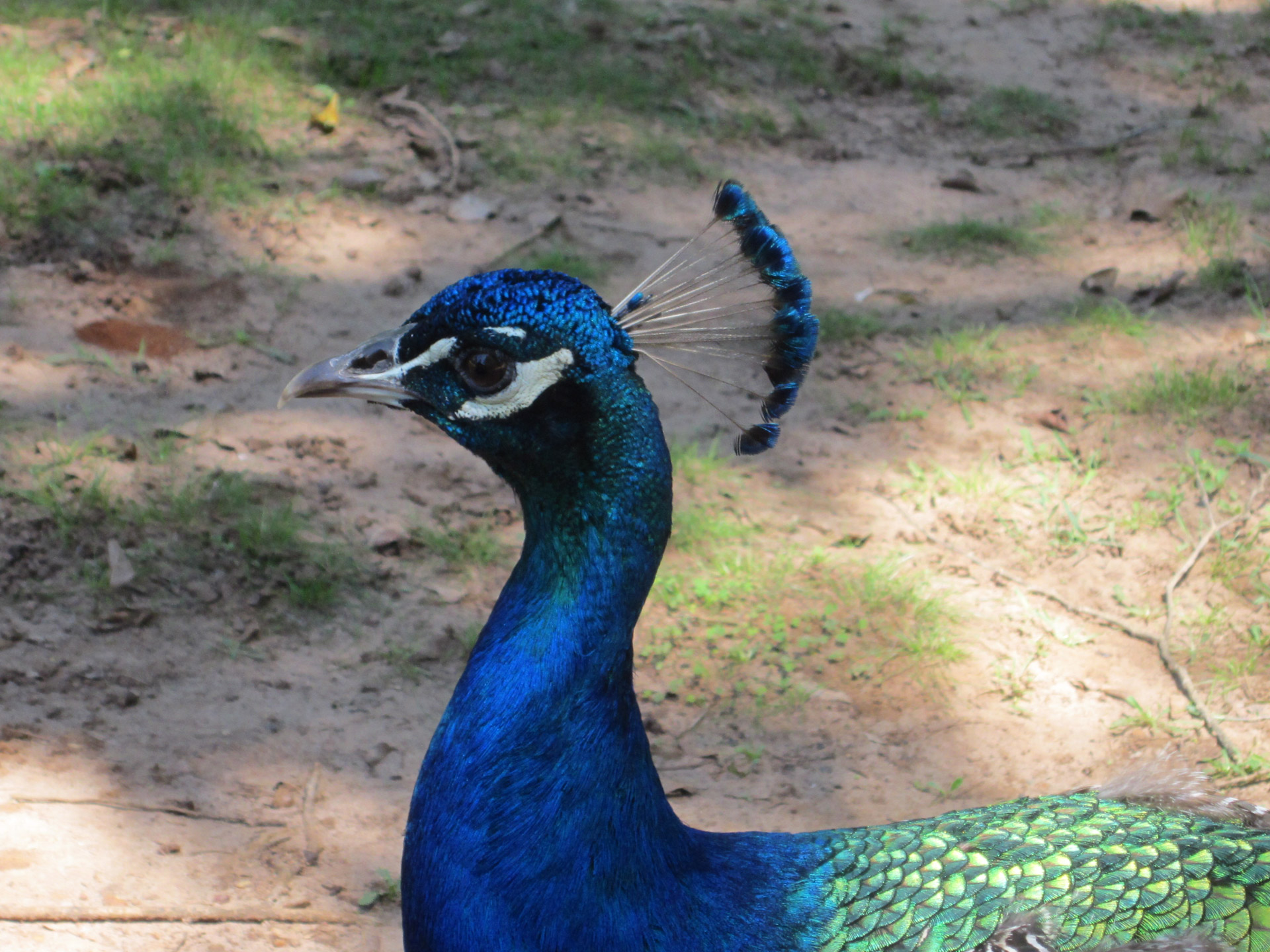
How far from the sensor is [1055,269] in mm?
4301

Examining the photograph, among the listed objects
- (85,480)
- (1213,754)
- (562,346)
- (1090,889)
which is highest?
(562,346)

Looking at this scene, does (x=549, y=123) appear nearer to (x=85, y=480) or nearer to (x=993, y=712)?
(x=85, y=480)

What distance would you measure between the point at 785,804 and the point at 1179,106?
14.3 feet

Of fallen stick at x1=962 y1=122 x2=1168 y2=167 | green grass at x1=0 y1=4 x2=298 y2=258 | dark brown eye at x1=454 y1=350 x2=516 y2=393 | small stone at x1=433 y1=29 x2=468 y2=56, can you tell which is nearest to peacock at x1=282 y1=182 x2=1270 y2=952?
dark brown eye at x1=454 y1=350 x2=516 y2=393

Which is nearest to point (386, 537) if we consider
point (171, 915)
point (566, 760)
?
point (171, 915)

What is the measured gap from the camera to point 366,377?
4.99ft

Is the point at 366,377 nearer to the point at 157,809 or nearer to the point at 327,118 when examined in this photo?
the point at 157,809

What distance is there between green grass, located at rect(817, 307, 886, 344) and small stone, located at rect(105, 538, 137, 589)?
7.02 ft

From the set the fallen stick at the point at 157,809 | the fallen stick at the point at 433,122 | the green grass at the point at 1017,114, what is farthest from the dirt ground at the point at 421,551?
the green grass at the point at 1017,114

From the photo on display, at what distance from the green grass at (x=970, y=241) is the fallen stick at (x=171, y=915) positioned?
127 inches

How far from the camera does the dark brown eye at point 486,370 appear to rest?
1428mm

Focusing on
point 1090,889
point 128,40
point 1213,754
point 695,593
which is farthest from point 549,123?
point 1090,889

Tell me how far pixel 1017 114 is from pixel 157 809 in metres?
4.61

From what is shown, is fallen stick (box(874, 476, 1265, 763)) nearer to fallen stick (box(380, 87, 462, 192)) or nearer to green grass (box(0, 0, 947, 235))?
fallen stick (box(380, 87, 462, 192))
